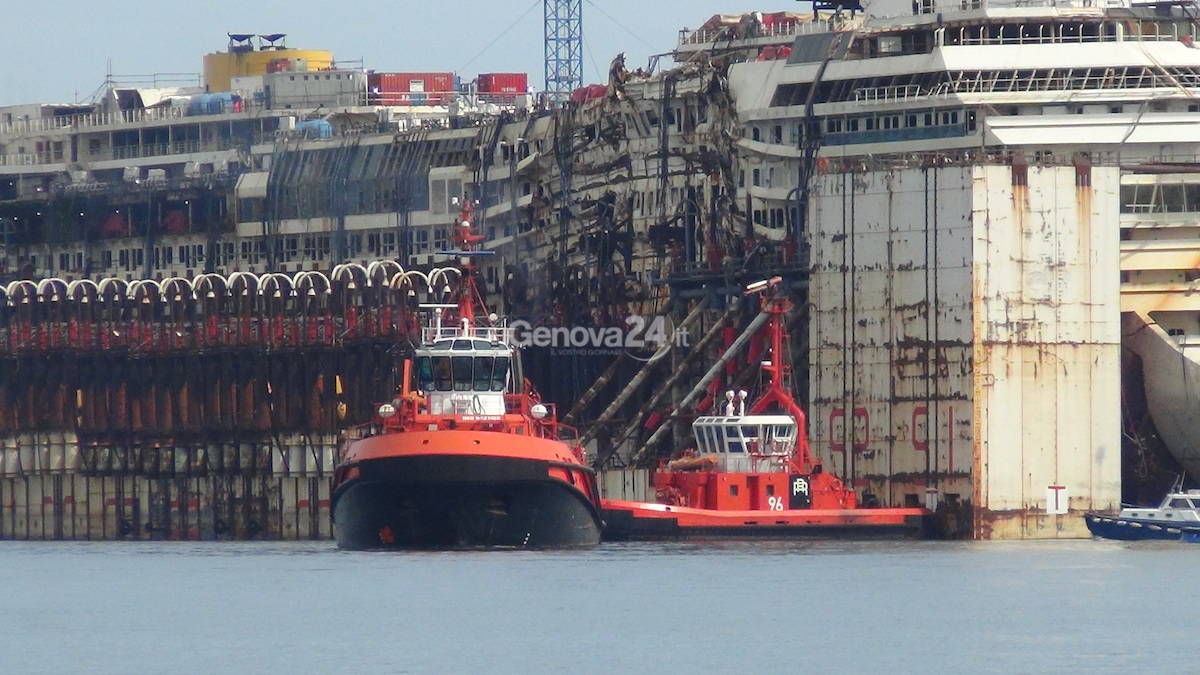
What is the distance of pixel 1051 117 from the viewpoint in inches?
5217

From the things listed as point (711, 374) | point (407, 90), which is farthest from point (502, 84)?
point (711, 374)

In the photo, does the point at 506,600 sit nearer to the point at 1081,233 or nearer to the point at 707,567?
the point at 707,567

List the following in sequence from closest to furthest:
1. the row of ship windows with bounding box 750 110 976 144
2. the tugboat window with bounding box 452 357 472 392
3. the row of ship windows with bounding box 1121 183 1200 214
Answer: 1. the tugboat window with bounding box 452 357 472 392
2. the row of ship windows with bounding box 1121 183 1200 214
3. the row of ship windows with bounding box 750 110 976 144

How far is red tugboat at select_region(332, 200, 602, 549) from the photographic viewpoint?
116 metres

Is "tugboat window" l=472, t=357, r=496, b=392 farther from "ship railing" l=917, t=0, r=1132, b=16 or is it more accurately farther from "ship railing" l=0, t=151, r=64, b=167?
"ship railing" l=0, t=151, r=64, b=167

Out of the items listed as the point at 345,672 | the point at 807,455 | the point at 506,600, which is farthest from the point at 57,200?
the point at 345,672

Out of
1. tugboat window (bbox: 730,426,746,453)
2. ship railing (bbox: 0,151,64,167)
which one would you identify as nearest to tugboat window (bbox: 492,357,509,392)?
tugboat window (bbox: 730,426,746,453)

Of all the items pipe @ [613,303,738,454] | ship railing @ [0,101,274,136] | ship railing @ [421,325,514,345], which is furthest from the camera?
ship railing @ [0,101,274,136]

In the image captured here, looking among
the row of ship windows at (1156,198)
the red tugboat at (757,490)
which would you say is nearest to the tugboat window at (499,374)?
the red tugboat at (757,490)

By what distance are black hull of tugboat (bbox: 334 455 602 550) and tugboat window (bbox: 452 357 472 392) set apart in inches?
182

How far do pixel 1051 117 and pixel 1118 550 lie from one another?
18546 millimetres

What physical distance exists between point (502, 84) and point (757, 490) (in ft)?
235

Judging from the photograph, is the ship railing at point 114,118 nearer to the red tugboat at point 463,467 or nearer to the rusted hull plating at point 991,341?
the red tugboat at point 463,467

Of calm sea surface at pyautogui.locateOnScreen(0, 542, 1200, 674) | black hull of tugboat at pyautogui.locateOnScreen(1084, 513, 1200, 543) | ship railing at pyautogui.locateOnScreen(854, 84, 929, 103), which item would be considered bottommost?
calm sea surface at pyautogui.locateOnScreen(0, 542, 1200, 674)
